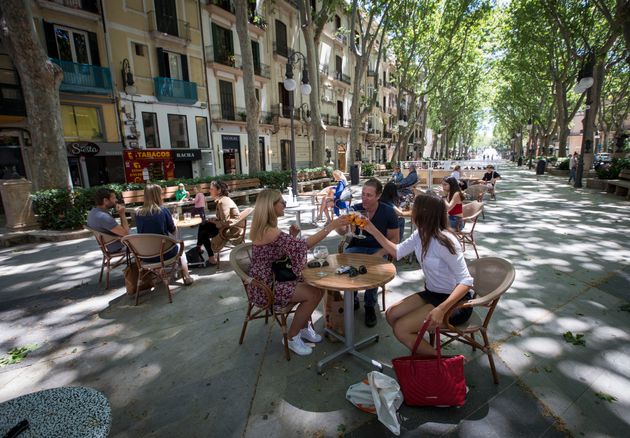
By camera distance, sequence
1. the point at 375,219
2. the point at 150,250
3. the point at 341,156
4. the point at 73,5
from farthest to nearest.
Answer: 1. the point at 341,156
2. the point at 73,5
3. the point at 150,250
4. the point at 375,219

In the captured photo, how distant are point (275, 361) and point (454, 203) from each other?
3.80 m

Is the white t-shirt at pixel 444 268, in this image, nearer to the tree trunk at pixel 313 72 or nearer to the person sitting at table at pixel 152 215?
the person sitting at table at pixel 152 215

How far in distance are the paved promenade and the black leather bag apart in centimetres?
76

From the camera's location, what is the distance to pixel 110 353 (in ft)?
10.1

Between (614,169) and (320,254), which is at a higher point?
(614,169)

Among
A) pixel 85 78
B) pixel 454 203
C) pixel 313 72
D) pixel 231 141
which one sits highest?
pixel 313 72

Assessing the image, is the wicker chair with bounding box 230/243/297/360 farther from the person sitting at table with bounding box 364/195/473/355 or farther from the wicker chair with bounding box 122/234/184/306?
the wicker chair with bounding box 122/234/184/306

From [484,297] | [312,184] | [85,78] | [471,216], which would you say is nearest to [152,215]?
[484,297]

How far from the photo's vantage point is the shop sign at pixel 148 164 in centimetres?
1535

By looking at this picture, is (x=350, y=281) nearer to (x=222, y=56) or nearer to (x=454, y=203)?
(x=454, y=203)

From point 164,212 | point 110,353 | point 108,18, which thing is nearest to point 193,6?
point 108,18

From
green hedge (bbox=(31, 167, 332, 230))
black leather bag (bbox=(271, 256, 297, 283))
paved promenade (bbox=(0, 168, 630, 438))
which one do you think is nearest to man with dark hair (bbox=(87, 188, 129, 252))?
paved promenade (bbox=(0, 168, 630, 438))

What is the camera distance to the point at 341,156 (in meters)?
32.7

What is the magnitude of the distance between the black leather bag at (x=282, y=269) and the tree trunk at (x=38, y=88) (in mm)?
8554
